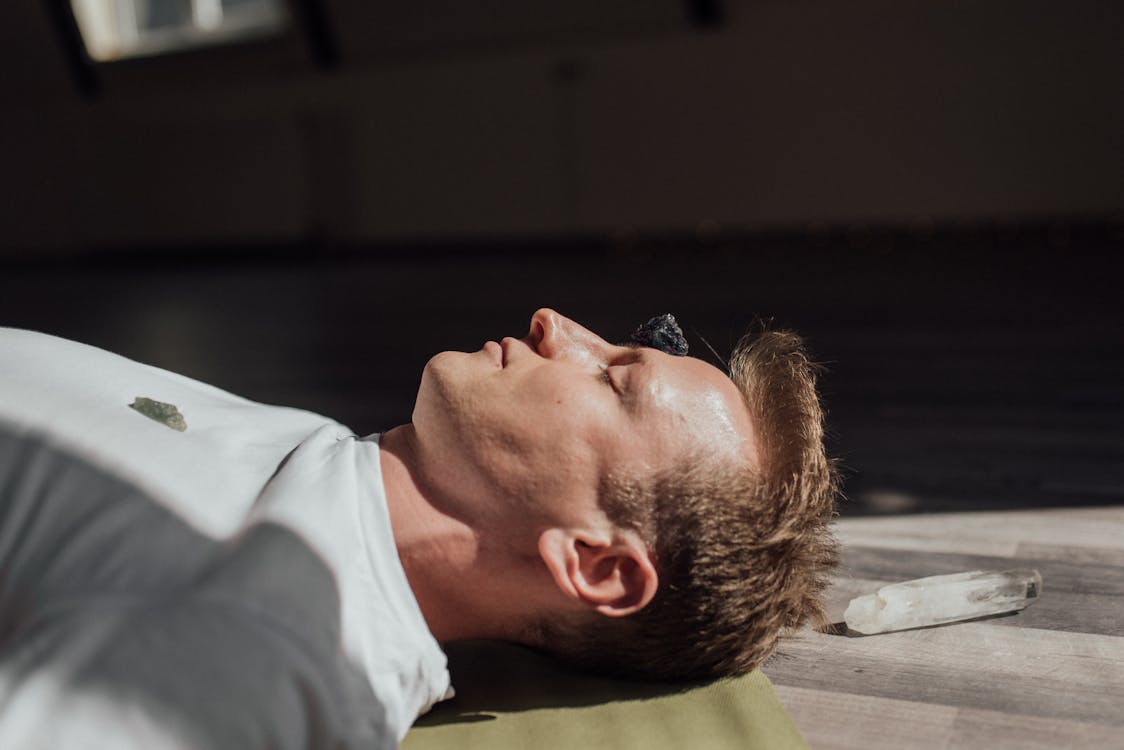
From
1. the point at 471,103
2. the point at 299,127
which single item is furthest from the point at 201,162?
the point at 471,103

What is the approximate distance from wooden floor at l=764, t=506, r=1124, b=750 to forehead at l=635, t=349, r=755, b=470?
0.34 metres

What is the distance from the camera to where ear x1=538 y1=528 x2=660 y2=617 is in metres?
1.19

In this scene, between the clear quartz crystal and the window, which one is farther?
the window

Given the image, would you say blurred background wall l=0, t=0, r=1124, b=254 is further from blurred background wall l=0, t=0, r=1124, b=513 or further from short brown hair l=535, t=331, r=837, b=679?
short brown hair l=535, t=331, r=837, b=679

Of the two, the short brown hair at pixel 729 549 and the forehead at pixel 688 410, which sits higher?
the forehead at pixel 688 410

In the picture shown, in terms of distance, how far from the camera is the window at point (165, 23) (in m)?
8.30

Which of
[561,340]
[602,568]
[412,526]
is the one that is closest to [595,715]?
[602,568]

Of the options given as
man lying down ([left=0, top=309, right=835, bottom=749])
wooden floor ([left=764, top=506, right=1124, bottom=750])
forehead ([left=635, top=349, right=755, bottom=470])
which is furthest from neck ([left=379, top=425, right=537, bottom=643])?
wooden floor ([left=764, top=506, right=1124, bottom=750])

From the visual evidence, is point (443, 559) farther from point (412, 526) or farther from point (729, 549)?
point (729, 549)

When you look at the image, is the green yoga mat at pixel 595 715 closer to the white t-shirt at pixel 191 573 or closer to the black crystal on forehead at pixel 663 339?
the white t-shirt at pixel 191 573

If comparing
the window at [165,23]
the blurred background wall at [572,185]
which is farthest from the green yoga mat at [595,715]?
the window at [165,23]

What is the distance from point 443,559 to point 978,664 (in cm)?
72

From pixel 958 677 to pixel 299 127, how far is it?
7.76 m

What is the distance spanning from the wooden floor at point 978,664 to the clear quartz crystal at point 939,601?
2cm
